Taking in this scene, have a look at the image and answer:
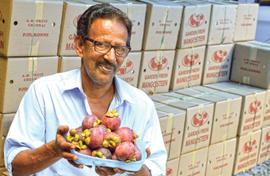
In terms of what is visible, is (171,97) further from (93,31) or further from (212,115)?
(93,31)

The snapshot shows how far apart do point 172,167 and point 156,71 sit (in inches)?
26.6

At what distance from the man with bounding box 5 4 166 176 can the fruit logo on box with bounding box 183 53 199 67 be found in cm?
194

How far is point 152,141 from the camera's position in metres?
2.07

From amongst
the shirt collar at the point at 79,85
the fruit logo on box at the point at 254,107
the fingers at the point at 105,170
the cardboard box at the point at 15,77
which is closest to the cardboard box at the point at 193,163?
the fruit logo on box at the point at 254,107

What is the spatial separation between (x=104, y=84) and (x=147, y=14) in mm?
1652

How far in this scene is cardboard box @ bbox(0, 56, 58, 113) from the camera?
2.76 meters

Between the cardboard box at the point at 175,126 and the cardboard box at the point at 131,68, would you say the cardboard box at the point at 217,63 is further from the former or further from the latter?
the cardboard box at the point at 131,68

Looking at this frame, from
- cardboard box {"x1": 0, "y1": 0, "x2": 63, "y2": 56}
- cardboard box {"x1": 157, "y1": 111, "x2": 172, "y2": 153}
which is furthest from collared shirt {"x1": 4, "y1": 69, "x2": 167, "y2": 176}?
cardboard box {"x1": 157, "y1": 111, "x2": 172, "y2": 153}

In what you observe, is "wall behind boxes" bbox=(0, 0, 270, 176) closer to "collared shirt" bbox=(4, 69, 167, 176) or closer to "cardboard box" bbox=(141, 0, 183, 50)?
"cardboard box" bbox=(141, 0, 183, 50)

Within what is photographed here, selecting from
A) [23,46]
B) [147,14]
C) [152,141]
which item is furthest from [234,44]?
[152,141]

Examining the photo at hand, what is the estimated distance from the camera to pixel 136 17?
3398 millimetres

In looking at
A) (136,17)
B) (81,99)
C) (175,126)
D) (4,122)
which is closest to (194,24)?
(136,17)

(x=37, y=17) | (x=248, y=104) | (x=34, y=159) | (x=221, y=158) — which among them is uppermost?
(x=37, y=17)

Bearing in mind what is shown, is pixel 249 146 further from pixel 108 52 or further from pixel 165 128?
pixel 108 52
